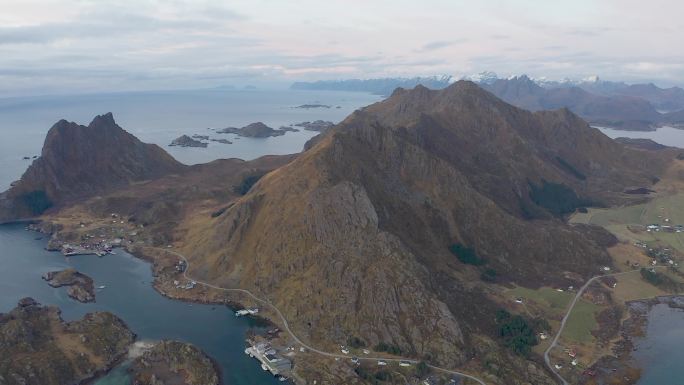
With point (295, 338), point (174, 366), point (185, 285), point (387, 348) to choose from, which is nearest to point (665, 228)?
point (387, 348)

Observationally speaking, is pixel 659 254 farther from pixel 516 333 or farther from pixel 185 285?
pixel 185 285

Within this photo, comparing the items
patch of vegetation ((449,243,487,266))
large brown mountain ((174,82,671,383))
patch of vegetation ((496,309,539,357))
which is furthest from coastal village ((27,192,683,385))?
patch of vegetation ((449,243,487,266))

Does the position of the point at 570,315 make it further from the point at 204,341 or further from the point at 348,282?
the point at 204,341

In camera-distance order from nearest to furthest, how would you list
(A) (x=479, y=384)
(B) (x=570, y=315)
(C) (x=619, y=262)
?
(A) (x=479, y=384) → (B) (x=570, y=315) → (C) (x=619, y=262)

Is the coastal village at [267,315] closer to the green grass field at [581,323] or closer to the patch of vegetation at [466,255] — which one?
the green grass field at [581,323]

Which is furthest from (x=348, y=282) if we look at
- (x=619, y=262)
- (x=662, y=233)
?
(x=662, y=233)
